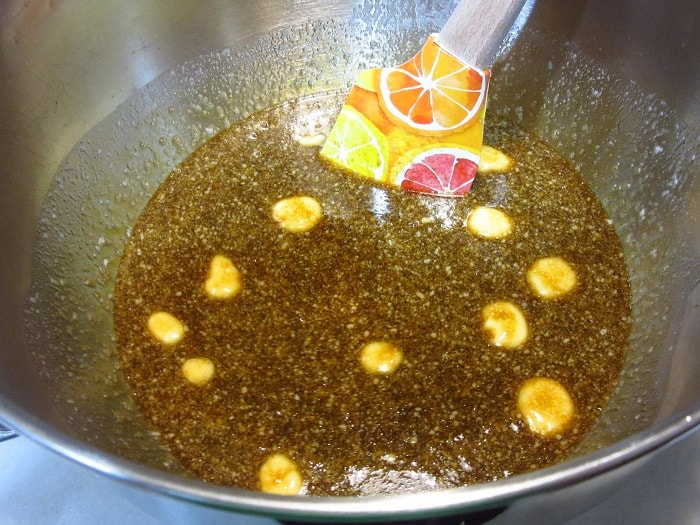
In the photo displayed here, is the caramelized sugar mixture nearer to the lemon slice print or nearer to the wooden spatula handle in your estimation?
the lemon slice print

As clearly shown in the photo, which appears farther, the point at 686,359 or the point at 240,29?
the point at 240,29

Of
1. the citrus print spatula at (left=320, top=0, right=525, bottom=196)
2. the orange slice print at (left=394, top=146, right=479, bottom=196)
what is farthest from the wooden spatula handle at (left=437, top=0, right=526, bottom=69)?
the orange slice print at (left=394, top=146, right=479, bottom=196)

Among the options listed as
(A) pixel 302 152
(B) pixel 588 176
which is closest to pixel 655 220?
(B) pixel 588 176

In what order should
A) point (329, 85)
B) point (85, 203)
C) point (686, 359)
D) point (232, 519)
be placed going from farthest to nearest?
point (329, 85)
point (85, 203)
point (686, 359)
point (232, 519)

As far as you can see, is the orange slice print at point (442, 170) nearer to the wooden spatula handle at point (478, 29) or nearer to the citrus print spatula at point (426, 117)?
the citrus print spatula at point (426, 117)

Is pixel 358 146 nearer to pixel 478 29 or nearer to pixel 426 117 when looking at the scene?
pixel 426 117

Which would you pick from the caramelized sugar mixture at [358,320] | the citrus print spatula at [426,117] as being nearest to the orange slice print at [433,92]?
the citrus print spatula at [426,117]

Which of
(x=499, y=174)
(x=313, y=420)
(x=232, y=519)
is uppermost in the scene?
(x=499, y=174)

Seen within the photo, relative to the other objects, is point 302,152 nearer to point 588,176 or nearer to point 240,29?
point 240,29
